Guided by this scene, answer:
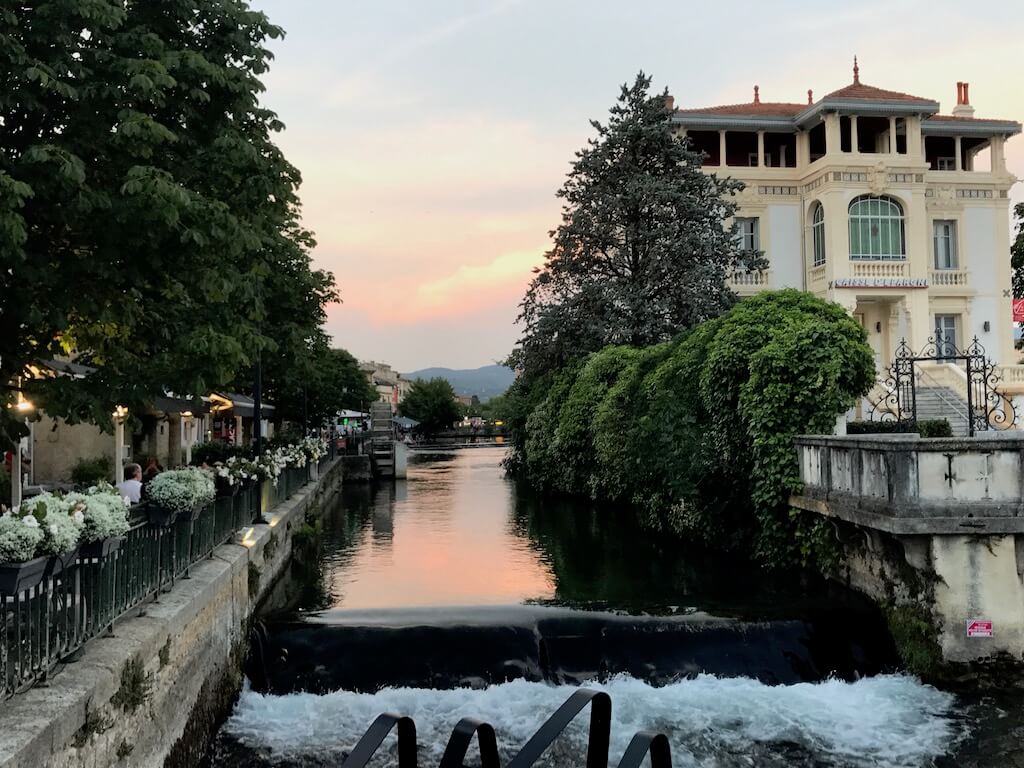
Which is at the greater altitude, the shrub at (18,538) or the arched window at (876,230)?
the arched window at (876,230)

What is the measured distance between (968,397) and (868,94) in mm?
26532

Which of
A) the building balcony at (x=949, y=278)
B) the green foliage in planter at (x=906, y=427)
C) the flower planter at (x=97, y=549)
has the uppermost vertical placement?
the building balcony at (x=949, y=278)

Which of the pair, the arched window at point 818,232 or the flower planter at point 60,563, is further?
the arched window at point 818,232

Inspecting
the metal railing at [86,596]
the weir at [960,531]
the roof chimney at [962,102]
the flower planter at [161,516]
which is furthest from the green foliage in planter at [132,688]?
the roof chimney at [962,102]

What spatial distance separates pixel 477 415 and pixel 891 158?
500 ft

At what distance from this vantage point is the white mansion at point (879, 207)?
3562 cm

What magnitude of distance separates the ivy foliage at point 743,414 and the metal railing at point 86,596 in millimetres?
9615

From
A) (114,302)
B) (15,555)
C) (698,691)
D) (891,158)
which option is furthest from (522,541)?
(891,158)

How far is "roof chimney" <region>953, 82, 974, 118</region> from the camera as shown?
4294 centimetres

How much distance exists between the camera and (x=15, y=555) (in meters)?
5.62

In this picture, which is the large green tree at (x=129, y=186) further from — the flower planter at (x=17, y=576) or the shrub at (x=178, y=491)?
the flower planter at (x=17, y=576)

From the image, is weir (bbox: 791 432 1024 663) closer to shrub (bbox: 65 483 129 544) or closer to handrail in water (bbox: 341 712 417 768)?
shrub (bbox: 65 483 129 544)

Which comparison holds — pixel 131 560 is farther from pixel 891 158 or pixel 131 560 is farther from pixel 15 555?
pixel 891 158

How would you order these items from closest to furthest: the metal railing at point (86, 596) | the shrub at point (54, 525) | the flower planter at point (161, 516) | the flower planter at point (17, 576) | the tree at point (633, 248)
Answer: the flower planter at point (17, 576), the metal railing at point (86, 596), the shrub at point (54, 525), the flower planter at point (161, 516), the tree at point (633, 248)
